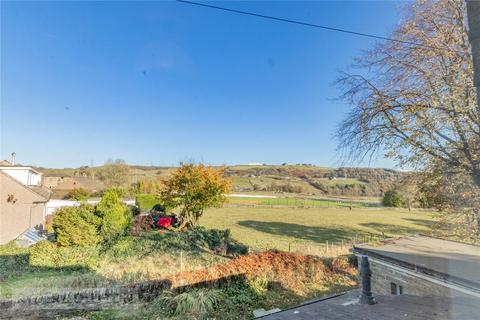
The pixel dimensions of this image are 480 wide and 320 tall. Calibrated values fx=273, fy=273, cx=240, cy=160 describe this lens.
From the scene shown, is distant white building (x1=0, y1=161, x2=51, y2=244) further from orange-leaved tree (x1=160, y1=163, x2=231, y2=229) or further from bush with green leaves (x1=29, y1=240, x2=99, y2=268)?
orange-leaved tree (x1=160, y1=163, x2=231, y2=229)

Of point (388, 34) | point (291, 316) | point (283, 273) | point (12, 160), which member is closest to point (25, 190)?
point (12, 160)

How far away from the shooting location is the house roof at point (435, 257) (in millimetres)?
5051

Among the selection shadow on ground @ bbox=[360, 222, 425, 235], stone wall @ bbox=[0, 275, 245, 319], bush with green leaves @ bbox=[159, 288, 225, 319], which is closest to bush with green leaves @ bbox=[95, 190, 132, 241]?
stone wall @ bbox=[0, 275, 245, 319]

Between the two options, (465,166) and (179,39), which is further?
(179,39)

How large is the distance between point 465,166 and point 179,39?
501 inches

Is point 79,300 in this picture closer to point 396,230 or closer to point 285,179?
point 396,230

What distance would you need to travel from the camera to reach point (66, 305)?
797cm

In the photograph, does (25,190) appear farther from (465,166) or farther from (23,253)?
(465,166)

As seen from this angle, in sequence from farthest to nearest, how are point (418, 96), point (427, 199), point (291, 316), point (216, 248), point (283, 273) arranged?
point (216, 248), point (427, 199), point (283, 273), point (418, 96), point (291, 316)

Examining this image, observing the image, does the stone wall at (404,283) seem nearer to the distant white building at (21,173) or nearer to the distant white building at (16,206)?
the distant white building at (16,206)

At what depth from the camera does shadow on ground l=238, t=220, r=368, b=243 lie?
68.5 feet

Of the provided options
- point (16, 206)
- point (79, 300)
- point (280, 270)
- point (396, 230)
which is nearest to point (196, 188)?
point (280, 270)

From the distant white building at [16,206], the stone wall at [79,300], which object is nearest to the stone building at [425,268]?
the stone wall at [79,300]

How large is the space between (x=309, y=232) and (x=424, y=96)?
1777 cm
